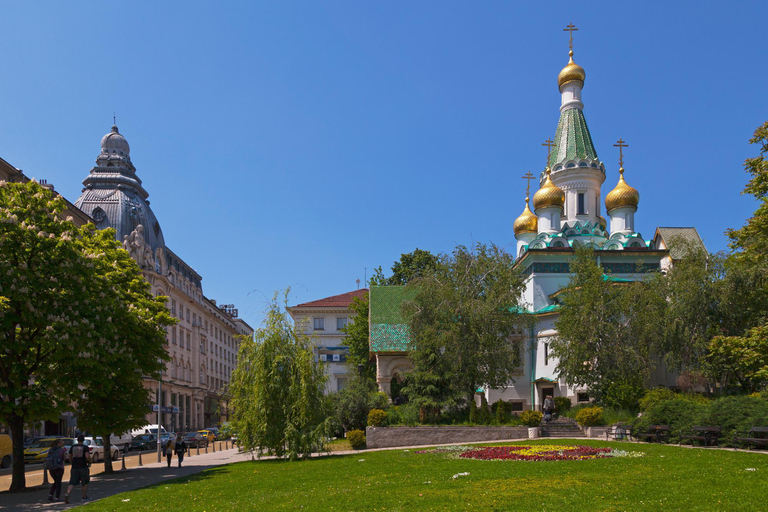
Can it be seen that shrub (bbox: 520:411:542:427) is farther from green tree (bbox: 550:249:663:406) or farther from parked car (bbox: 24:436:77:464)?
parked car (bbox: 24:436:77:464)

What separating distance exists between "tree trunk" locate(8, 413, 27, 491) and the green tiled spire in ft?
145

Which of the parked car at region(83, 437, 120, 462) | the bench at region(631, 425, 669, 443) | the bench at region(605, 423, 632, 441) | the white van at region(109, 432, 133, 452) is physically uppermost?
the bench at region(631, 425, 669, 443)

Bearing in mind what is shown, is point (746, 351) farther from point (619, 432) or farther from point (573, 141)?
point (573, 141)

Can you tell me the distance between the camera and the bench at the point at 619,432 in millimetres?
29842

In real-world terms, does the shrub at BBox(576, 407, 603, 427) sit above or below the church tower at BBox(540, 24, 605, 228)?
below

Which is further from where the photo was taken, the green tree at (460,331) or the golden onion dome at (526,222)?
the golden onion dome at (526,222)

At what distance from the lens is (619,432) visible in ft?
101

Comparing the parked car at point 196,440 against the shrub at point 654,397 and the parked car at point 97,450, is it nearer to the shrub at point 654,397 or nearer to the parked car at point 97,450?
the parked car at point 97,450

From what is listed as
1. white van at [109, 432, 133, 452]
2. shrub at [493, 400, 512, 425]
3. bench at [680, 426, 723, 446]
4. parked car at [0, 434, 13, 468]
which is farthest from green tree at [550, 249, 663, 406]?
parked car at [0, 434, 13, 468]

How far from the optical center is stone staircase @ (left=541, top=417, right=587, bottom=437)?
35.1 m

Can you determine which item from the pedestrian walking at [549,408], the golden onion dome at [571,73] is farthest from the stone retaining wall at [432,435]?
the golden onion dome at [571,73]

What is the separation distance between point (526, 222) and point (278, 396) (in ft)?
123

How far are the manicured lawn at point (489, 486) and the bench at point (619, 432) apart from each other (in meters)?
8.40

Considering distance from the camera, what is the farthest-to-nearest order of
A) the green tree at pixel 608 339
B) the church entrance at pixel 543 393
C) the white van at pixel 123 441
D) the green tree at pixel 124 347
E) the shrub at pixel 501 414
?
the church entrance at pixel 543 393 → the white van at pixel 123 441 → the green tree at pixel 608 339 → the shrub at pixel 501 414 → the green tree at pixel 124 347
